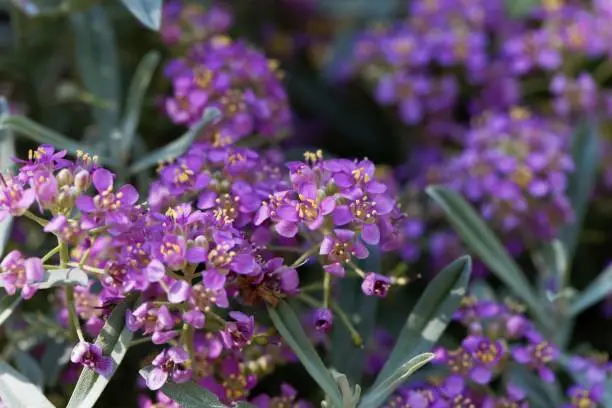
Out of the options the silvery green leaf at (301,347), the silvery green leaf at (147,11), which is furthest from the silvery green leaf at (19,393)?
the silvery green leaf at (147,11)

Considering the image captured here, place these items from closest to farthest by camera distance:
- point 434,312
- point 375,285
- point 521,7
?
point 375,285 → point 434,312 → point 521,7

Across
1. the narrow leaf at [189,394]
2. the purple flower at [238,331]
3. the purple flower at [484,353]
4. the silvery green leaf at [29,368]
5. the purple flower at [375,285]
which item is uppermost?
the purple flower at [375,285]

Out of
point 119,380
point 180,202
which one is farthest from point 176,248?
point 119,380

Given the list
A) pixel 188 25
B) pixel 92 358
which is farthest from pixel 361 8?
pixel 92 358

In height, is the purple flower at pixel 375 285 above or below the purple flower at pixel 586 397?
above

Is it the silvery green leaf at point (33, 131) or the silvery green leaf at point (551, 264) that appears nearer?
the silvery green leaf at point (33, 131)

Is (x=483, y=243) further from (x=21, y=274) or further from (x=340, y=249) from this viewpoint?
(x=21, y=274)

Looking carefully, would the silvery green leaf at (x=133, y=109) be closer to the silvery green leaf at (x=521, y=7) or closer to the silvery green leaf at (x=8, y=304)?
the silvery green leaf at (x=8, y=304)
